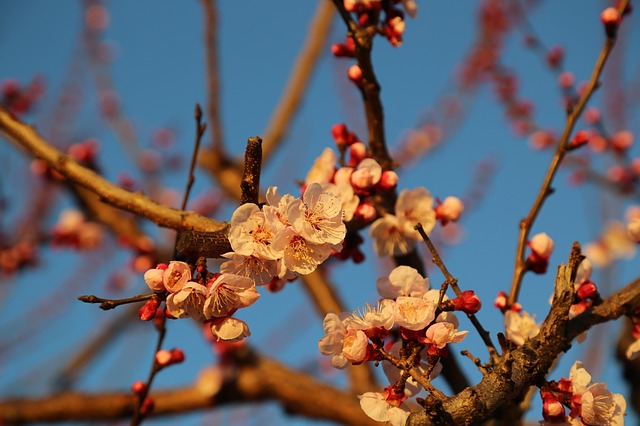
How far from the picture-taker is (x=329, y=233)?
128 centimetres

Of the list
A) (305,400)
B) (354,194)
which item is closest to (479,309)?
(354,194)

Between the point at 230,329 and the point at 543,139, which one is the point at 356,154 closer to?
the point at 230,329

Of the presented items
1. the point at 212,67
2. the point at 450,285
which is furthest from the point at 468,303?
the point at 212,67

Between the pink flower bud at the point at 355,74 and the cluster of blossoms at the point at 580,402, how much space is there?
3.37ft

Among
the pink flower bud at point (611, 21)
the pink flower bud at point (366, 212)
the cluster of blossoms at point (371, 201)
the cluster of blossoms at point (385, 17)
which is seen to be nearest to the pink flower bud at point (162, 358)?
the cluster of blossoms at point (371, 201)

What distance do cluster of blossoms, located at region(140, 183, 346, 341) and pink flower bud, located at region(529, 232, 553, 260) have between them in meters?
0.75

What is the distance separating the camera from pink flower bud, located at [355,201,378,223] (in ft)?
5.26

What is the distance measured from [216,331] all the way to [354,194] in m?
0.58

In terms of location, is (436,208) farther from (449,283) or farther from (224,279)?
(224,279)

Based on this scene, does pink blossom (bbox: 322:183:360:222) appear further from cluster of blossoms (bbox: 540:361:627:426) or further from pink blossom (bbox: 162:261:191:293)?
cluster of blossoms (bbox: 540:361:627:426)

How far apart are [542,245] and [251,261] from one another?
3.07 ft

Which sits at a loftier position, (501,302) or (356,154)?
(356,154)

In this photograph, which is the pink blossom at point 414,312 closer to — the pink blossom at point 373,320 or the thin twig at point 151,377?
the pink blossom at point 373,320

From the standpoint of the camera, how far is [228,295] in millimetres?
1249
